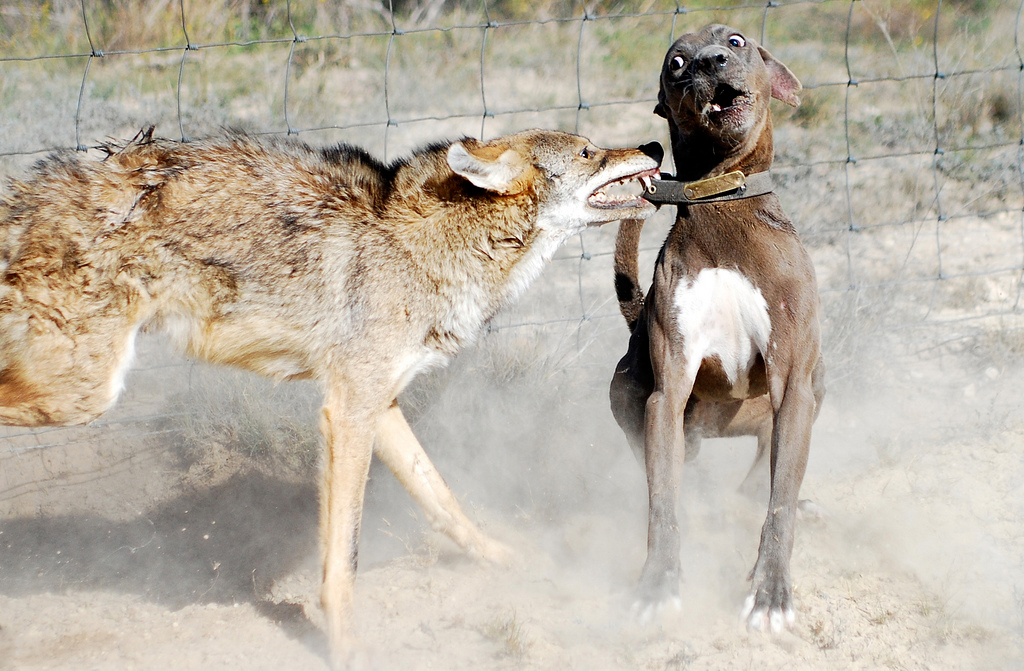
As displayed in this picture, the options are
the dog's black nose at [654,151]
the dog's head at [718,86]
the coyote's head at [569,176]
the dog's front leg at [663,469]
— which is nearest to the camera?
the dog's front leg at [663,469]

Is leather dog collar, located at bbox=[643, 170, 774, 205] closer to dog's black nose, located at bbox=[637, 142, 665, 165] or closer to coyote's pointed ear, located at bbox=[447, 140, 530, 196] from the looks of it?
dog's black nose, located at bbox=[637, 142, 665, 165]

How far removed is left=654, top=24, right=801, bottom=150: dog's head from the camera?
3531 mm

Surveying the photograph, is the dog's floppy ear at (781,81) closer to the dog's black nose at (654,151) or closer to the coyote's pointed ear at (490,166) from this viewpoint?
the dog's black nose at (654,151)

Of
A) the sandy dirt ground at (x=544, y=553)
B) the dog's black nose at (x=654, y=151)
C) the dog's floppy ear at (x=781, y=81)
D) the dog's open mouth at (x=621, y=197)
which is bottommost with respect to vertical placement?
the sandy dirt ground at (x=544, y=553)

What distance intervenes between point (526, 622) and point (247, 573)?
166 centimetres

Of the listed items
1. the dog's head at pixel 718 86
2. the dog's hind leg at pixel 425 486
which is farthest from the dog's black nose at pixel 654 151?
the dog's hind leg at pixel 425 486

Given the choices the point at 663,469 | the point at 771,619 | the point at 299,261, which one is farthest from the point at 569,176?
the point at 771,619

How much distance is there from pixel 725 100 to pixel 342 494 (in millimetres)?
2162

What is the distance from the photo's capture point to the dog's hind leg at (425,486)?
13.8 ft

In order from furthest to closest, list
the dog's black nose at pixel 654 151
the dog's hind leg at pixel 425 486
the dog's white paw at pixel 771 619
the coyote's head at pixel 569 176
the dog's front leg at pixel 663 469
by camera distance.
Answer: the dog's hind leg at pixel 425 486
the dog's black nose at pixel 654 151
the coyote's head at pixel 569 176
the dog's front leg at pixel 663 469
the dog's white paw at pixel 771 619

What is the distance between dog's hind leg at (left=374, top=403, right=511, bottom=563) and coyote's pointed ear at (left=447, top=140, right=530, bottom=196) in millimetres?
1197

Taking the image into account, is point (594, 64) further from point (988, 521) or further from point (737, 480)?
point (988, 521)

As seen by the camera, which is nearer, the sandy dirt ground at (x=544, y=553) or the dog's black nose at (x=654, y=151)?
the sandy dirt ground at (x=544, y=553)

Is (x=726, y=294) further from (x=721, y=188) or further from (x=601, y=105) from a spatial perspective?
(x=601, y=105)
